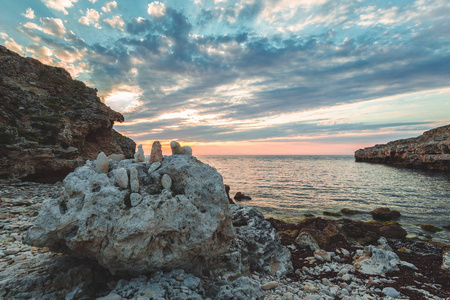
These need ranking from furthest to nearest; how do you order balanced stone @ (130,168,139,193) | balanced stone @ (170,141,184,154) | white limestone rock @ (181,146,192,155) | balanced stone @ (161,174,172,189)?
white limestone rock @ (181,146,192,155), balanced stone @ (170,141,184,154), balanced stone @ (161,174,172,189), balanced stone @ (130,168,139,193)

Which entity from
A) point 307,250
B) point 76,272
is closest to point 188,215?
point 76,272

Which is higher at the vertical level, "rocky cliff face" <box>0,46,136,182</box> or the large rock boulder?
"rocky cliff face" <box>0,46,136,182</box>

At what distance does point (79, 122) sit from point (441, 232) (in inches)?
1166

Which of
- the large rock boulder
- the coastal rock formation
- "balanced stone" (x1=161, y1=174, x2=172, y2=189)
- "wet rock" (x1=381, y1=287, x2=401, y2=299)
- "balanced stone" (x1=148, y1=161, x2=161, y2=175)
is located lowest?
"wet rock" (x1=381, y1=287, x2=401, y2=299)

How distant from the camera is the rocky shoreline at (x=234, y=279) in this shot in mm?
4078

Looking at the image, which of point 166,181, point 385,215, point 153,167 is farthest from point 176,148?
point 385,215

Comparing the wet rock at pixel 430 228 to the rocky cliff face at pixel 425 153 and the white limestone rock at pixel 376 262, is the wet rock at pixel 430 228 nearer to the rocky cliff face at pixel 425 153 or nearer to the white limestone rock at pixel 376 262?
the white limestone rock at pixel 376 262

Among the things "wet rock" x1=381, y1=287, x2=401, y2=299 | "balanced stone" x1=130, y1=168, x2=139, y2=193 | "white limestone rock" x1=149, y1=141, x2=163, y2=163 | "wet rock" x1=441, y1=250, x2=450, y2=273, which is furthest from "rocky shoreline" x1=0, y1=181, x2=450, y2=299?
"white limestone rock" x1=149, y1=141, x2=163, y2=163

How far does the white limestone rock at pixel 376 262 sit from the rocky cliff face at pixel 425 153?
62822 millimetres

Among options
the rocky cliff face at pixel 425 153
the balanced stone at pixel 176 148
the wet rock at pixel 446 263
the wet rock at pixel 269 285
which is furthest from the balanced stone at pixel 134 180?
the rocky cliff face at pixel 425 153

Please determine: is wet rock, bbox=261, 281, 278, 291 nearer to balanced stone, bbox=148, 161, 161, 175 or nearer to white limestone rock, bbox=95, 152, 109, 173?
balanced stone, bbox=148, 161, 161, 175

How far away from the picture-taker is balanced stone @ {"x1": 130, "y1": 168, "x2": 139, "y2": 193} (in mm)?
4922

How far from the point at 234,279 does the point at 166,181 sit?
11.2 feet

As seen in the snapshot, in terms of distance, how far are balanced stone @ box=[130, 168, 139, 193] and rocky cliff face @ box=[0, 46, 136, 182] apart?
12001 millimetres
